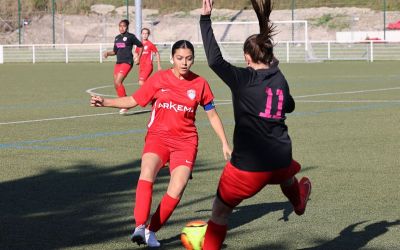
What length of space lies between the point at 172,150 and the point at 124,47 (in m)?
13.8

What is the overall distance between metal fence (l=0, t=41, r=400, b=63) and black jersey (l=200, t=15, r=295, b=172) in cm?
4251

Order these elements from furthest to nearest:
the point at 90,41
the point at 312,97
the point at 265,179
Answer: the point at 90,41
the point at 312,97
the point at 265,179

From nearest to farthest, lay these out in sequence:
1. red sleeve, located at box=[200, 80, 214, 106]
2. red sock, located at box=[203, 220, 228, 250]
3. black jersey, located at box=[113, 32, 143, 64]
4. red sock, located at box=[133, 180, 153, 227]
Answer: red sock, located at box=[203, 220, 228, 250] < red sock, located at box=[133, 180, 153, 227] < red sleeve, located at box=[200, 80, 214, 106] < black jersey, located at box=[113, 32, 143, 64]

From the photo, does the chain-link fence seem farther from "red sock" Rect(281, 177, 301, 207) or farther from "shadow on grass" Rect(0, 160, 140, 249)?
"red sock" Rect(281, 177, 301, 207)

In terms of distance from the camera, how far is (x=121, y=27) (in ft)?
Result: 68.8

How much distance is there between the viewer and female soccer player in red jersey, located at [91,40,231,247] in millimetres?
7586

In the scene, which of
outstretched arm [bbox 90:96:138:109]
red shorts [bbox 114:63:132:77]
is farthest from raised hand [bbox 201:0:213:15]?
red shorts [bbox 114:63:132:77]

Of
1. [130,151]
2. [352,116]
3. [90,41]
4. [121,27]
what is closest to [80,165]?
[130,151]

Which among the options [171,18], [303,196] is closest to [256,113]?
[303,196]

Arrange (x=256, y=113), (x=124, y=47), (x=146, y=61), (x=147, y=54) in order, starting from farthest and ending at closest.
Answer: (x=147, y=54), (x=146, y=61), (x=124, y=47), (x=256, y=113)

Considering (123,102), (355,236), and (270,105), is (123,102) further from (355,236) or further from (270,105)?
(355,236)

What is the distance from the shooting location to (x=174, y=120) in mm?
7820

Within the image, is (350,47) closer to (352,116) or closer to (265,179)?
(352,116)

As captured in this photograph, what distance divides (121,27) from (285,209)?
1274 cm
